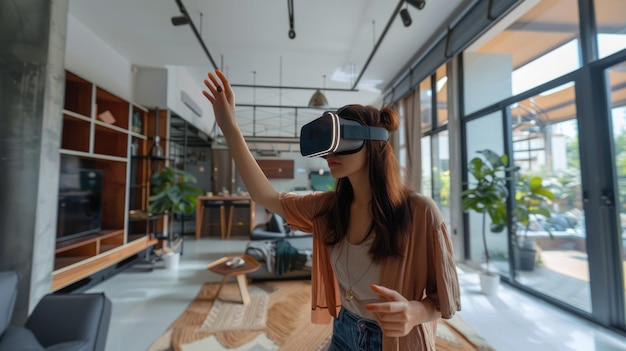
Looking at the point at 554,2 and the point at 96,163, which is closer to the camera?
the point at 554,2

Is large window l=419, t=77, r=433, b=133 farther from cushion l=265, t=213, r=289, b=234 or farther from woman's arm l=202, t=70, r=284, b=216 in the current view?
woman's arm l=202, t=70, r=284, b=216

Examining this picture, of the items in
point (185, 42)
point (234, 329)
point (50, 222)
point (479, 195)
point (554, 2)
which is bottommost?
point (234, 329)

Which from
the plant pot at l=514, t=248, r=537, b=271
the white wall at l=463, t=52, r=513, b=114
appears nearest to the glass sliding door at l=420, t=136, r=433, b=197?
the white wall at l=463, t=52, r=513, b=114

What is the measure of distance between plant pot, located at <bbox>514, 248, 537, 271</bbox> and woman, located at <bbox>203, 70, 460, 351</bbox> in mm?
2898

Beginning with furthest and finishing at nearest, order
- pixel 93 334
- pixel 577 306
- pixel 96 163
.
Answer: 1. pixel 96 163
2. pixel 577 306
3. pixel 93 334

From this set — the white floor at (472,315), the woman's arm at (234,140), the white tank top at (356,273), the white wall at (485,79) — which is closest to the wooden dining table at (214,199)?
the white floor at (472,315)

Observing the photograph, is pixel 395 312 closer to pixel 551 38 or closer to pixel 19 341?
pixel 19 341

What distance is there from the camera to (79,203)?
2672 mm

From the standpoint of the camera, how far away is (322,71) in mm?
4191

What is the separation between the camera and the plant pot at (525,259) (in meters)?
2.61

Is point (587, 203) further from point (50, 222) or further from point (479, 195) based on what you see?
point (50, 222)

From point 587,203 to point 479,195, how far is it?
0.75m

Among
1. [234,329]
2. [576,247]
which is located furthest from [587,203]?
[234,329]

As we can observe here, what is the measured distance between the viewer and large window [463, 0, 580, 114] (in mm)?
2154
